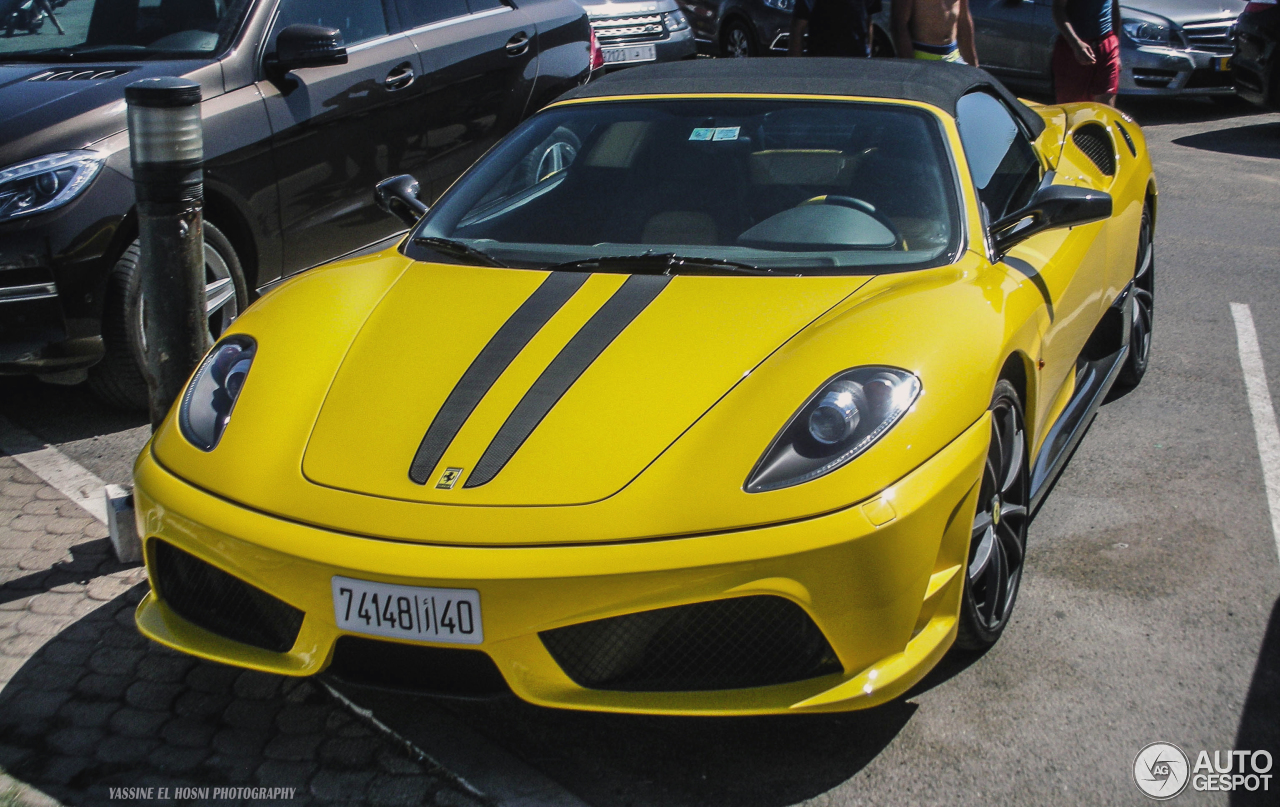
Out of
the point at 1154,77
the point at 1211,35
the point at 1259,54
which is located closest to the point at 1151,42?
the point at 1154,77

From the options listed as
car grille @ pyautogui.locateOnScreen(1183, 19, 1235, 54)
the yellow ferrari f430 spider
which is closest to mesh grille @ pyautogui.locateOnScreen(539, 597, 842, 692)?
the yellow ferrari f430 spider

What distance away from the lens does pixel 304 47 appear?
5.04 metres

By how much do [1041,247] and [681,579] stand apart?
183 centimetres

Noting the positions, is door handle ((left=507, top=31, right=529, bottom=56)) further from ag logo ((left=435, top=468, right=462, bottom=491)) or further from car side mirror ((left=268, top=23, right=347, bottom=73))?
ag logo ((left=435, top=468, right=462, bottom=491))

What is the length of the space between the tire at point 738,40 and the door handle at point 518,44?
24.5 ft

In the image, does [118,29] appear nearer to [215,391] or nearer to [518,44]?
[518,44]

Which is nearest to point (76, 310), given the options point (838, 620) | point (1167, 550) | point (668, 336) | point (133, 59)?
point (133, 59)

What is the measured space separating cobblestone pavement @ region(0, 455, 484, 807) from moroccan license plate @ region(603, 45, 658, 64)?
8.00m

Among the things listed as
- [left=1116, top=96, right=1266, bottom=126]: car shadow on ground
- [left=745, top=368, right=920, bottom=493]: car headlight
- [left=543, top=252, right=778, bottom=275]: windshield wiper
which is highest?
[left=543, top=252, right=778, bottom=275]: windshield wiper

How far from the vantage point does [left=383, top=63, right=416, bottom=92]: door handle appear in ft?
18.7

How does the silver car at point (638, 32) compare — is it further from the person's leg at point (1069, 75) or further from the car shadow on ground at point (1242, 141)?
the car shadow on ground at point (1242, 141)

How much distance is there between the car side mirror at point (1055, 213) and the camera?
340cm

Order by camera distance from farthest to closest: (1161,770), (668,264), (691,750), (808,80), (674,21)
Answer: (674,21) < (808,80) < (668,264) < (691,750) < (1161,770)

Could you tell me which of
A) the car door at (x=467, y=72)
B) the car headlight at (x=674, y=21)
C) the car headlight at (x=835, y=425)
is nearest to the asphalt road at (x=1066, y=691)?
the car headlight at (x=835, y=425)
